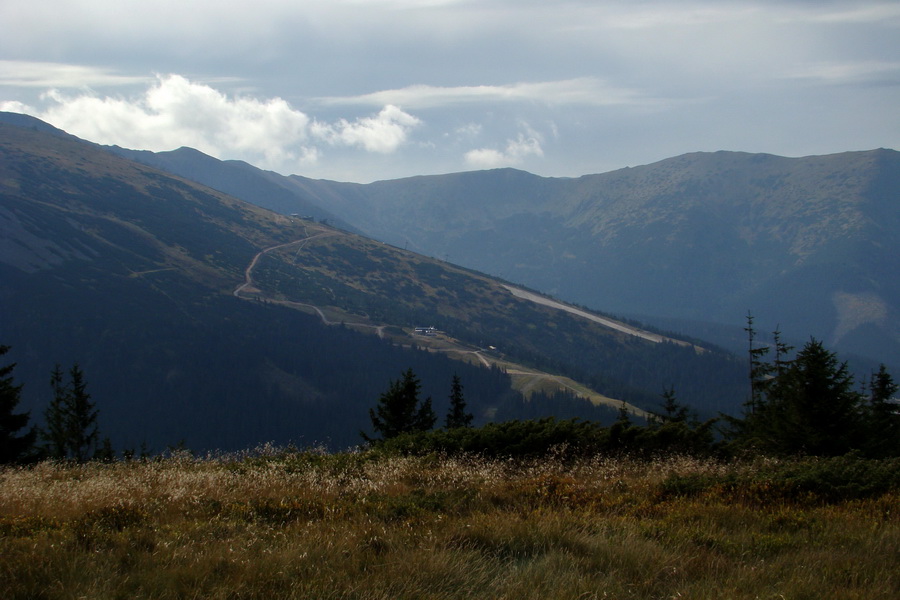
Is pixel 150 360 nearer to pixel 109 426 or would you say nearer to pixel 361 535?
pixel 109 426

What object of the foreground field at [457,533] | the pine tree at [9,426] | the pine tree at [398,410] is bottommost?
the pine tree at [398,410]

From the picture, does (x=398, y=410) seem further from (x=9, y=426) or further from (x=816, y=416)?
(x=816, y=416)

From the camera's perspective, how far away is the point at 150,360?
197m

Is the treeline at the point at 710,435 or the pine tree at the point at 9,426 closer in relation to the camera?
the treeline at the point at 710,435

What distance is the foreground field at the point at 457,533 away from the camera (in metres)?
6.37

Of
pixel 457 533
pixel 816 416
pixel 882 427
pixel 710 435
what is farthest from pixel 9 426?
pixel 882 427

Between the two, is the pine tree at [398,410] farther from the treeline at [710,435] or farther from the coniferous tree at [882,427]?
the coniferous tree at [882,427]

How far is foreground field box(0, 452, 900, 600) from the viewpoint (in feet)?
20.9

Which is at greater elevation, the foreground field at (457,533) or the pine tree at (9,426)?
the foreground field at (457,533)

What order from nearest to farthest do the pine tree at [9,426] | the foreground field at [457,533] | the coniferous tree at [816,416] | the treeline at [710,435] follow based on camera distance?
the foreground field at [457,533] → the treeline at [710,435] → the coniferous tree at [816,416] → the pine tree at [9,426]

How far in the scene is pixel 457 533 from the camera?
788 cm

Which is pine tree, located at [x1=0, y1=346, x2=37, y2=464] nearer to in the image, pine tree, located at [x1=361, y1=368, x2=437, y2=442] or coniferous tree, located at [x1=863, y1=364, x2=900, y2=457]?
pine tree, located at [x1=361, y1=368, x2=437, y2=442]

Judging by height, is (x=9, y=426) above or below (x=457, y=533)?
below

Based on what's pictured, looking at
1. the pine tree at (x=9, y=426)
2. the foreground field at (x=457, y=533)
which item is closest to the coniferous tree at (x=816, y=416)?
the foreground field at (x=457, y=533)
